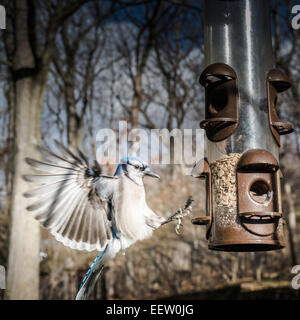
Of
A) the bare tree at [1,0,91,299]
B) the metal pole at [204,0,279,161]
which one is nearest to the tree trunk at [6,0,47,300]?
the bare tree at [1,0,91,299]

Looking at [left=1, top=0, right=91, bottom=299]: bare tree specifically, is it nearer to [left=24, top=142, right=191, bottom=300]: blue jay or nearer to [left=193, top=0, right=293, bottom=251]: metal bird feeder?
[left=24, top=142, right=191, bottom=300]: blue jay

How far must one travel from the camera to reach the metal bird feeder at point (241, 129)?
311 centimetres

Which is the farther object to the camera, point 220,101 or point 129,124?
point 129,124

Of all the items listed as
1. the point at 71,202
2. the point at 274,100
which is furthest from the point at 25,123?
the point at 274,100

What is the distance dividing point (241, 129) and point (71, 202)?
1322 mm

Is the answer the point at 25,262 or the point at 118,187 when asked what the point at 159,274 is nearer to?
the point at 25,262

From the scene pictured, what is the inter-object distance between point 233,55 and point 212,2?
1.68 ft

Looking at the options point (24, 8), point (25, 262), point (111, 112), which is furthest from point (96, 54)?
point (25, 262)

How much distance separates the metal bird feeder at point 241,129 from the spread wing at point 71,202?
0.71 meters

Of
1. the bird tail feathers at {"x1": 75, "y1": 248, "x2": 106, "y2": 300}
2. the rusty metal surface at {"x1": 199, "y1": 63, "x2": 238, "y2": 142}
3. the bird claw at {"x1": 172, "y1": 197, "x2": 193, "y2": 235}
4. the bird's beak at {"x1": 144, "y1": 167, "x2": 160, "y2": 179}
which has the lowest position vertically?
the bird tail feathers at {"x1": 75, "y1": 248, "x2": 106, "y2": 300}

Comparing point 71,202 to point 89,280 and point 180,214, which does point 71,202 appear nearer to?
point 89,280

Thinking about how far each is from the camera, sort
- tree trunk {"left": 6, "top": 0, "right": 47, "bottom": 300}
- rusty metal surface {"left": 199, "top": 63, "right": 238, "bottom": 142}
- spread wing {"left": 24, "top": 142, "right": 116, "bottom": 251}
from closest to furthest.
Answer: spread wing {"left": 24, "top": 142, "right": 116, "bottom": 251} < rusty metal surface {"left": 199, "top": 63, "right": 238, "bottom": 142} < tree trunk {"left": 6, "top": 0, "right": 47, "bottom": 300}

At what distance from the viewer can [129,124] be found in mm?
13648

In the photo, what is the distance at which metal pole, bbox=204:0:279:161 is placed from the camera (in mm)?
3348
